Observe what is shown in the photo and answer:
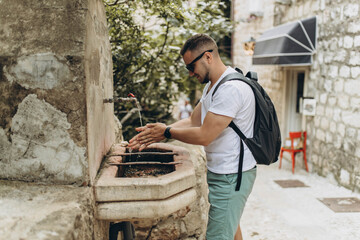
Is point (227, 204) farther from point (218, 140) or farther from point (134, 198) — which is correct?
point (134, 198)

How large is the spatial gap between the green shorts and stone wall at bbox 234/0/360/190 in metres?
3.40

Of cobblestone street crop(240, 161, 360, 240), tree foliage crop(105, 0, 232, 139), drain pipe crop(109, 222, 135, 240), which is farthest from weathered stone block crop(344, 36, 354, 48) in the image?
drain pipe crop(109, 222, 135, 240)

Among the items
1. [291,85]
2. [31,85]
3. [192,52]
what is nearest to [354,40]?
[291,85]

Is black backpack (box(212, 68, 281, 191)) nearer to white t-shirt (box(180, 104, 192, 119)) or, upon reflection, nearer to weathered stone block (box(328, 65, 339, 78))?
weathered stone block (box(328, 65, 339, 78))

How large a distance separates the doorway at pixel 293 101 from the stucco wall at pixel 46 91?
641cm

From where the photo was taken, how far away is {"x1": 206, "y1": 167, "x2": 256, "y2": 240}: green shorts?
218 centimetres

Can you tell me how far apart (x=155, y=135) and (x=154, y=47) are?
3.03 meters

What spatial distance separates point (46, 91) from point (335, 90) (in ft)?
16.2

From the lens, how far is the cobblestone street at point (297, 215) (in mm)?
3645

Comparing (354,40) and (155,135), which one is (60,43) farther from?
(354,40)

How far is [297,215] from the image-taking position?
4.21m

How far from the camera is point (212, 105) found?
6.69ft

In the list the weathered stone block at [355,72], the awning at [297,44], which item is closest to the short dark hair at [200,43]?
the weathered stone block at [355,72]

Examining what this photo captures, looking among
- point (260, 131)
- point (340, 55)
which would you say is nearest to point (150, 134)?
point (260, 131)
